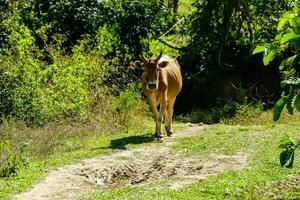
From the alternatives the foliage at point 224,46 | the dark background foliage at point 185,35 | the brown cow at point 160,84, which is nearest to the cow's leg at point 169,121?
the brown cow at point 160,84

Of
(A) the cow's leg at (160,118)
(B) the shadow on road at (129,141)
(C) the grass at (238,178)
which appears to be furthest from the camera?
(A) the cow's leg at (160,118)

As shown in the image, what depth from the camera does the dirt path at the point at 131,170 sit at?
26.7 feet

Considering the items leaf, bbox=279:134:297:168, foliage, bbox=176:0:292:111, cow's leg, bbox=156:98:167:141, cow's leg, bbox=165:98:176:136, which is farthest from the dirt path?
foliage, bbox=176:0:292:111

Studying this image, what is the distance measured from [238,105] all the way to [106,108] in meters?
4.40

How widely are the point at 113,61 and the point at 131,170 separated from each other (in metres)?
7.29

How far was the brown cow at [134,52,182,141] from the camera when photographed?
11359mm

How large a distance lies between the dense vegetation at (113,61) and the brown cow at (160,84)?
1.10 meters

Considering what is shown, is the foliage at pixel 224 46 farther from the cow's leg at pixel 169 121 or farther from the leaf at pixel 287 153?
the leaf at pixel 287 153

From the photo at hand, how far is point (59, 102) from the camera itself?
1343 cm

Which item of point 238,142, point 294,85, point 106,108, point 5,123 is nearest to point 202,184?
point 238,142

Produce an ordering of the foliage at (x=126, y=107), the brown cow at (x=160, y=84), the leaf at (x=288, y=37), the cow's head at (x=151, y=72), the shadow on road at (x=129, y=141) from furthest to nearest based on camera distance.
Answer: the foliage at (x=126, y=107) < the brown cow at (x=160, y=84) < the cow's head at (x=151, y=72) < the shadow on road at (x=129, y=141) < the leaf at (x=288, y=37)

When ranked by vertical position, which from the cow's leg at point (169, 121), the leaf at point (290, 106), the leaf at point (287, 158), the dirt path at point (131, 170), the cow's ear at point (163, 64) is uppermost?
the cow's ear at point (163, 64)

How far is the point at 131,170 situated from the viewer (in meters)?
9.54

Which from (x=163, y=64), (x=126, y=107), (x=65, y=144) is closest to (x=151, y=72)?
(x=163, y=64)
